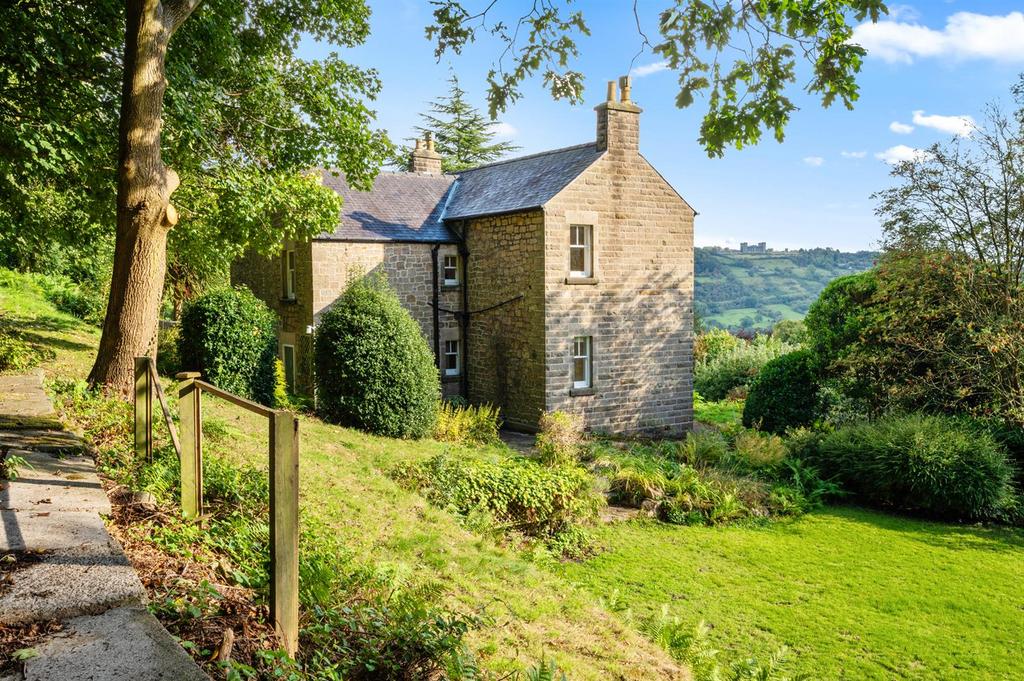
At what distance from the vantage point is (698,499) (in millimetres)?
12703

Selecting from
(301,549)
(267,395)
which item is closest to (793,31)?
(301,549)

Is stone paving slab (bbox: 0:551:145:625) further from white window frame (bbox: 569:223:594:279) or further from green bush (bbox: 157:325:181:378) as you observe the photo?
white window frame (bbox: 569:223:594:279)

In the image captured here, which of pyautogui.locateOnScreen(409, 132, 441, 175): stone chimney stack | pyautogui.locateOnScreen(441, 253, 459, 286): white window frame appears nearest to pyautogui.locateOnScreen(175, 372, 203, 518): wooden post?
pyautogui.locateOnScreen(441, 253, 459, 286): white window frame

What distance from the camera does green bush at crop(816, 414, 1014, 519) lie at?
42.6 ft

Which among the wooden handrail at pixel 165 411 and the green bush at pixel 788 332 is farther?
the green bush at pixel 788 332

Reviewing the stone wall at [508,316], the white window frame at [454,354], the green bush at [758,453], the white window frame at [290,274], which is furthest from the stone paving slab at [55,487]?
the white window frame at [290,274]

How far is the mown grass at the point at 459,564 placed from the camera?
19.1 feet

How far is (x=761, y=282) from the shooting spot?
66.3 metres

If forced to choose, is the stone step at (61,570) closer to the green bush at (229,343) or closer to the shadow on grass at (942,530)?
the green bush at (229,343)

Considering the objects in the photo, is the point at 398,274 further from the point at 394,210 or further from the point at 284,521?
the point at 284,521

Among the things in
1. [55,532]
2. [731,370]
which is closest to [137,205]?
[55,532]

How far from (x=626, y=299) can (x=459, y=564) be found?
12.7 metres

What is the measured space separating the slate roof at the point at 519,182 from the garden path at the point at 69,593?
44.6ft

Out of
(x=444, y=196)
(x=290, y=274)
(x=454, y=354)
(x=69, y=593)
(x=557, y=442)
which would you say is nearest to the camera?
(x=69, y=593)
